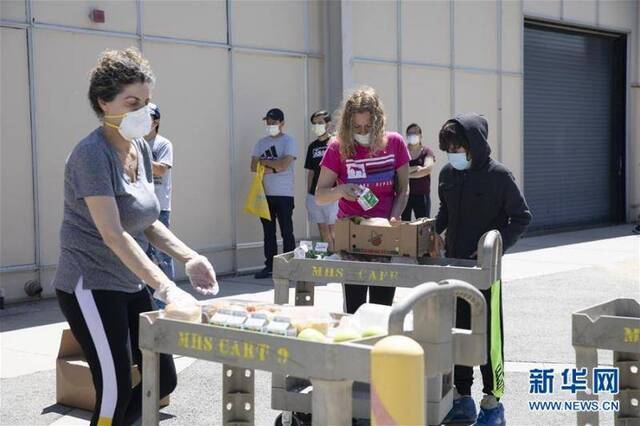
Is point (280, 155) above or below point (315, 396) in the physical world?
above

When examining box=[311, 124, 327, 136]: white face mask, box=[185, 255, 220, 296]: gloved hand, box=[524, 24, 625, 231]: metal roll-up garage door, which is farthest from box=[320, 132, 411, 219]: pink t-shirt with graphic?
box=[524, 24, 625, 231]: metal roll-up garage door

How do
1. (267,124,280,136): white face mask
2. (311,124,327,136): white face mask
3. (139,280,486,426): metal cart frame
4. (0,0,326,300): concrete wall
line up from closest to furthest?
(139,280,486,426): metal cart frame → (0,0,326,300): concrete wall → (267,124,280,136): white face mask → (311,124,327,136): white face mask

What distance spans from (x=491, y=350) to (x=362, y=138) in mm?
1539

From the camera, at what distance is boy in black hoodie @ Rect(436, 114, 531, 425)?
5.01m

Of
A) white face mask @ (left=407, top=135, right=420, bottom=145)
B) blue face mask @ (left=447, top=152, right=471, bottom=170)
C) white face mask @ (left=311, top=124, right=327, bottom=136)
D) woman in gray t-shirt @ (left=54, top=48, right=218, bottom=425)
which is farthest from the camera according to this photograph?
white face mask @ (left=407, top=135, right=420, bottom=145)

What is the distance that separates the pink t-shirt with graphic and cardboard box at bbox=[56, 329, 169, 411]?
1.75 metres

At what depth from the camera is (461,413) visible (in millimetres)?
5043

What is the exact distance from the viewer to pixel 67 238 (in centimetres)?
359

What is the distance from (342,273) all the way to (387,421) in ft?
7.34

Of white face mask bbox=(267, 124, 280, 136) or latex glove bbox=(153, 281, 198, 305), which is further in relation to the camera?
white face mask bbox=(267, 124, 280, 136)

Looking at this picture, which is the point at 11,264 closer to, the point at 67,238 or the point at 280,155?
the point at 280,155

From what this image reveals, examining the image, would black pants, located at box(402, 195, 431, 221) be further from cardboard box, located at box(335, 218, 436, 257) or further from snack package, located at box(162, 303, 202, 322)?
snack package, located at box(162, 303, 202, 322)

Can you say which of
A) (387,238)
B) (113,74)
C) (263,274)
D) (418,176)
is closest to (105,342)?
(113,74)

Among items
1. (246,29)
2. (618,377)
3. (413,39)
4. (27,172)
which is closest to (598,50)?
(413,39)
